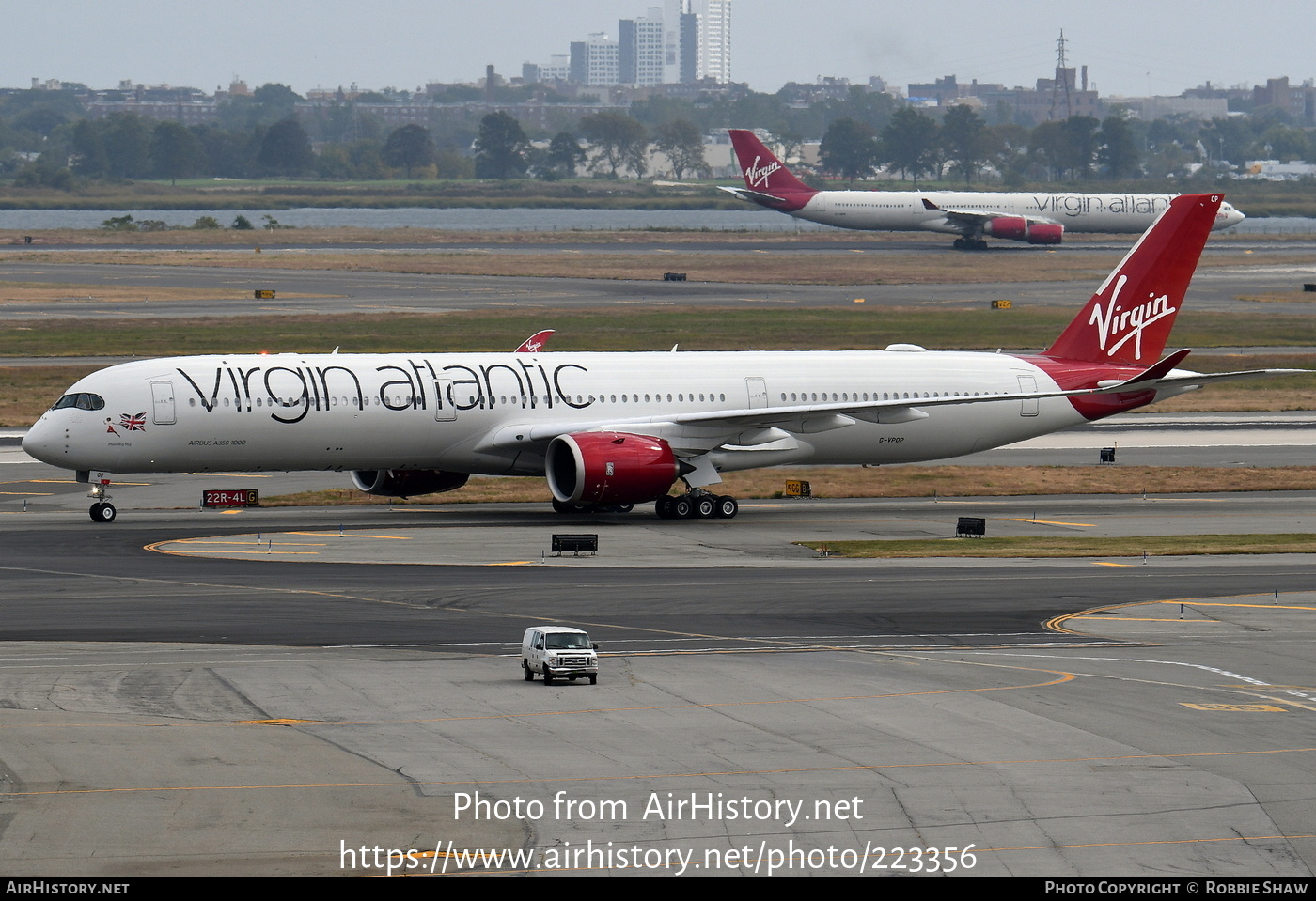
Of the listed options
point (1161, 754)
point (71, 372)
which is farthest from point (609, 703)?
point (71, 372)

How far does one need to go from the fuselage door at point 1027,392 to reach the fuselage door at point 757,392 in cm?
906

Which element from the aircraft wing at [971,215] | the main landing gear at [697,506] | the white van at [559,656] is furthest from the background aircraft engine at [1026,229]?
the white van at [559,656]

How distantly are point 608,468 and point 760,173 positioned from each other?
475 ft

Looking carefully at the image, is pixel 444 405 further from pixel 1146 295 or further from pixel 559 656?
pixel 1146 295

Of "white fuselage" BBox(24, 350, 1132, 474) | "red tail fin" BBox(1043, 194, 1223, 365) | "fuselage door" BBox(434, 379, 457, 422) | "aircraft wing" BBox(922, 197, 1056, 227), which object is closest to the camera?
A: "white fuselage" BBox(24, 350, 1132, 474)

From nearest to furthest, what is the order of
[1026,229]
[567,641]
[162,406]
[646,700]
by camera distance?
[646,700] < [567,641] < [162,406] < [1026,229]

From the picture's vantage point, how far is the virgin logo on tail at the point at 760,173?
19175 centimetres

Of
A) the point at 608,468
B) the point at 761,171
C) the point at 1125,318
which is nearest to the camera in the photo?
the point at 608,468

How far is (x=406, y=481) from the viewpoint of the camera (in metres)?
55.7

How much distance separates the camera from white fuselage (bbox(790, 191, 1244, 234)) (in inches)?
7274

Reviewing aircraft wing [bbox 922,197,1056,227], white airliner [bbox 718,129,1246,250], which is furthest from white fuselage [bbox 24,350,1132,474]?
white airliner [bbox 718,129,1246,250]

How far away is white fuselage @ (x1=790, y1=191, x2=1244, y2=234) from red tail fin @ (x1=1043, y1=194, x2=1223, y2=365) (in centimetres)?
12467

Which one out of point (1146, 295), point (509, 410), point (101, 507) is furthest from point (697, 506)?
point (101, 507)

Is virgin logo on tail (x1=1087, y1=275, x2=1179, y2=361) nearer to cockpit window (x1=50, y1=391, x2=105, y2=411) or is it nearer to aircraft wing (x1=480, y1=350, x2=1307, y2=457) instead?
aircraft wing (x1=480, y1=350, x2=1307, y2=457)
